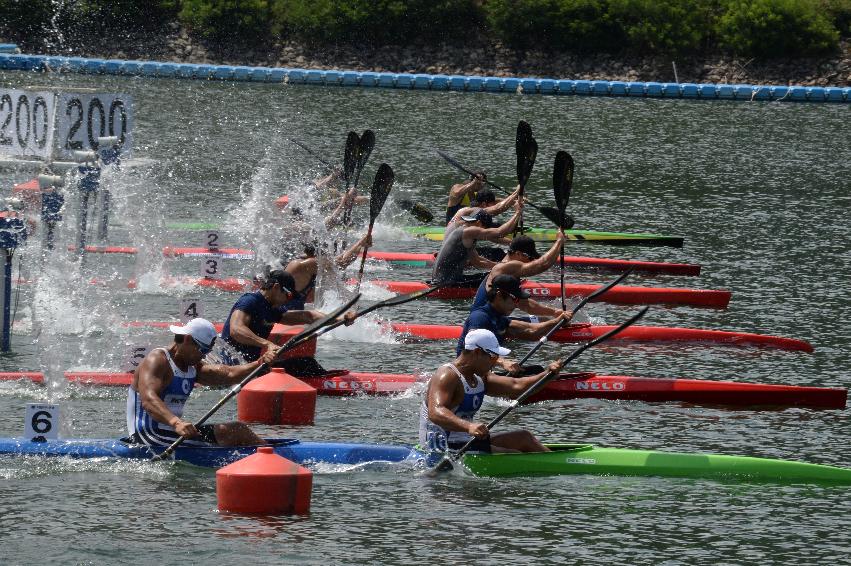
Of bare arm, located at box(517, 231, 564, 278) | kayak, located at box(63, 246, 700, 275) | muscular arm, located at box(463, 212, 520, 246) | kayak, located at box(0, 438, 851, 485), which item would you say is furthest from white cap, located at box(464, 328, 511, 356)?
kayak, located at box(63, 246, 700, 275)

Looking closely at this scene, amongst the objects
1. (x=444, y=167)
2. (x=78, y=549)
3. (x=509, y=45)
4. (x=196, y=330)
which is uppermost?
(x=509, y=45)

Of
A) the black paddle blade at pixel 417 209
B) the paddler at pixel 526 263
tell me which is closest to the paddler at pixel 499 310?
the paddler at pixel 526 263

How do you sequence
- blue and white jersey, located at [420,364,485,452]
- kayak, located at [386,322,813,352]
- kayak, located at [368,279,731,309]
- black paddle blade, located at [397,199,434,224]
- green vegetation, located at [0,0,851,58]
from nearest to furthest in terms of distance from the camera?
blue and white jersey, located at [420,364,485,452], kayak, located at [386,322,813,352], kayak, located at [368,279,731,309], black paddle blade, located at [397,199,434,224], green vegetation, located at [0,0,851,58]

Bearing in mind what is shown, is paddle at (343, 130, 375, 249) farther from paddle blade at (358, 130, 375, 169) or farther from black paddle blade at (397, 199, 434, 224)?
black paddle blade at (397, 199, 434, 224)

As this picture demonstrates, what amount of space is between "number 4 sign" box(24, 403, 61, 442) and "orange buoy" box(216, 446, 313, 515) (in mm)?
1758

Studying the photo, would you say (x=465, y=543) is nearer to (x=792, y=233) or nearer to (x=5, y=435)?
(x=5, y=435)

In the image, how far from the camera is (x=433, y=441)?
13.8 metres

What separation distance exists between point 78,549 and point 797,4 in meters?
57.8

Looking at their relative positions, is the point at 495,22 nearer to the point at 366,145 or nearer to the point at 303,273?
the point at 366,145

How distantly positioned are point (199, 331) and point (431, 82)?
4693 cm

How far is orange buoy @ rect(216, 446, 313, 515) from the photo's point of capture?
40.8 ft

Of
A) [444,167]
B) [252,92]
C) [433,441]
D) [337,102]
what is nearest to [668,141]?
[444,167]

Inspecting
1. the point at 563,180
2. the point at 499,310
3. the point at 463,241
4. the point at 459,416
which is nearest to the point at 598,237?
the point at 463,241

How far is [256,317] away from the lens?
1627 centimetres
